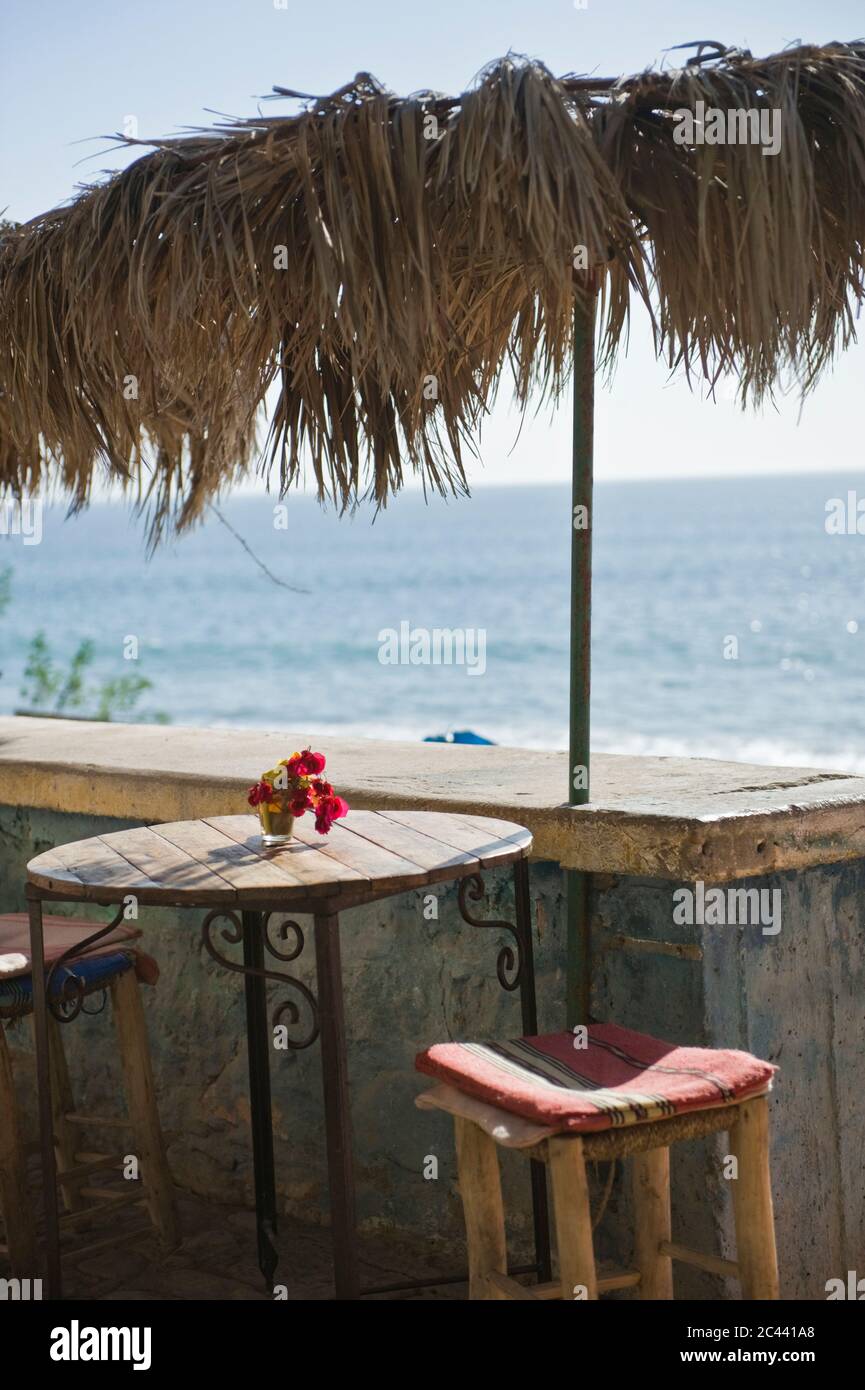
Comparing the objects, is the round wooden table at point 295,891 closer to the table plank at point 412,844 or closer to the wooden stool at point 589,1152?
the table plank at point 412,844

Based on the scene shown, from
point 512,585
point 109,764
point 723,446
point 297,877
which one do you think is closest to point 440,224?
point 297,877

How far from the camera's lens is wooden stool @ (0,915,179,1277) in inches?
106

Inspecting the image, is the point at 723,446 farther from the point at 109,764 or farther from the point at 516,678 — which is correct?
the point at 109,764

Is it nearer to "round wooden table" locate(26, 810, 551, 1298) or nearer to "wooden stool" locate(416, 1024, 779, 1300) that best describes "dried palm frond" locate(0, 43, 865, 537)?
"round wooden table" locate(26, 810, 551, 1298)

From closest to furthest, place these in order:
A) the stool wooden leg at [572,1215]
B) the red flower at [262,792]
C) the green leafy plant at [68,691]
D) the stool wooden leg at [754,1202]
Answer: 1. the stool wooden leg at [572,1215]
2. the stool wooden leg at [754,1202]
3. the red flower at [262,792]
4. the green leafy plant at [68,691]

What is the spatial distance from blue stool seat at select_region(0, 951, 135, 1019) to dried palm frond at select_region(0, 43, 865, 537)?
3.52 feet

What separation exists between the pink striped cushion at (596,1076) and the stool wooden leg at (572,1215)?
0.12 ft

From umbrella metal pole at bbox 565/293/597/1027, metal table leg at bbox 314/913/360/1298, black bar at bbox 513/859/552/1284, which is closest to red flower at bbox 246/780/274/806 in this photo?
metal table leg at bbox 314/913/360/1298

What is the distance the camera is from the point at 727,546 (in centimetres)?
A: 4522

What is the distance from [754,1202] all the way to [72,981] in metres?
1.25

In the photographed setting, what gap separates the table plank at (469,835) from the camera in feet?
7.48

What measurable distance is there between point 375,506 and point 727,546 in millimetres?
43422

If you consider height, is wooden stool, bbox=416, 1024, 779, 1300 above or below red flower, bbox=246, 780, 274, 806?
below

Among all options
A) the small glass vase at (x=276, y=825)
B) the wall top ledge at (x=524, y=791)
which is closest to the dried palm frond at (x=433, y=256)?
the wall top ledge at (x=524, y=791)
